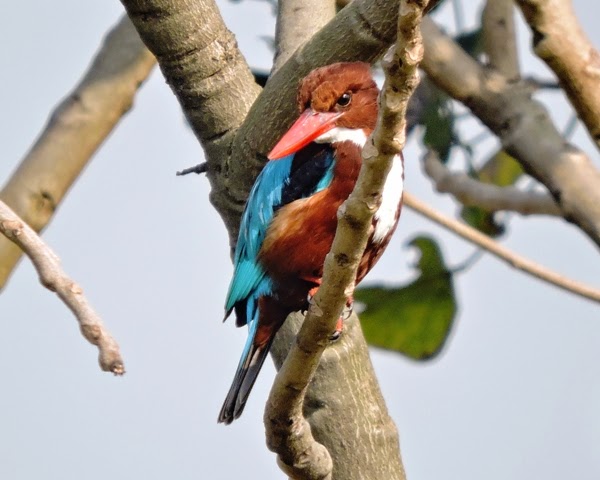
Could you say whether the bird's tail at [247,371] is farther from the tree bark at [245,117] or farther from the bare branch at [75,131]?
the bare branch at [75,131]

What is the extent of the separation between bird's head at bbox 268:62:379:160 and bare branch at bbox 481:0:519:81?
31.1 inches

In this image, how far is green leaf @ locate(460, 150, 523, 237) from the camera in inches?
201

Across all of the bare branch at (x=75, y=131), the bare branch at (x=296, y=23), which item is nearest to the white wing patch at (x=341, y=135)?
the bare branch at (x=296, y=23)

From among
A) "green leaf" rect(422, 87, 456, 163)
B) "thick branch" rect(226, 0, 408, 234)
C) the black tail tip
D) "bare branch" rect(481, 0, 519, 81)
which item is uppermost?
"thick branch" rect(226, 0, 408, 234)

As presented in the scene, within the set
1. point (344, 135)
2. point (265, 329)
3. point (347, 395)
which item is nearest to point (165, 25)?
point (344, 135)

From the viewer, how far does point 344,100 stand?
137 inches

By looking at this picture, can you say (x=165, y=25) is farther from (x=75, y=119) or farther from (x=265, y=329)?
(x=75, y=119)

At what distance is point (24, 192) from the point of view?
4234 mm

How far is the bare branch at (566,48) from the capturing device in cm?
319

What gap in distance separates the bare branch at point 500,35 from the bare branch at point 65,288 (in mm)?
2217

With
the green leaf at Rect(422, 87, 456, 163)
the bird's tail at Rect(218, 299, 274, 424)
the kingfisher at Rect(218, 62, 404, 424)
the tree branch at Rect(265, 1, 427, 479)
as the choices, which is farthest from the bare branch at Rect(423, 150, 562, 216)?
the tree branch at Rect(265, 1, 427, 479)

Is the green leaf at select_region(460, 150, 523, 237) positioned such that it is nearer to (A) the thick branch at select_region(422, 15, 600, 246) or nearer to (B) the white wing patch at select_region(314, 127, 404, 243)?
(A) the thick branch at select_region(422, 15, 600, 246)

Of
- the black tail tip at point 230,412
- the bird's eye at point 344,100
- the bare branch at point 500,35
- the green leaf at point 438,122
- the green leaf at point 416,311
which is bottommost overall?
the green leaf at point 416,311

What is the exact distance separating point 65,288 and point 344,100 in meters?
1.51
